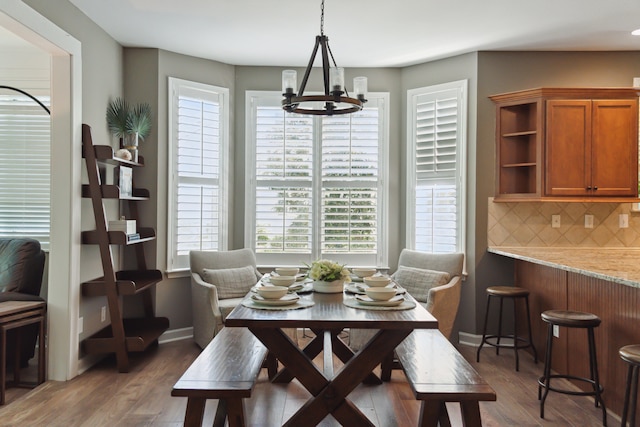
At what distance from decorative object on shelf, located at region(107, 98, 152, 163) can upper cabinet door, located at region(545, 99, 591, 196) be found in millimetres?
3658

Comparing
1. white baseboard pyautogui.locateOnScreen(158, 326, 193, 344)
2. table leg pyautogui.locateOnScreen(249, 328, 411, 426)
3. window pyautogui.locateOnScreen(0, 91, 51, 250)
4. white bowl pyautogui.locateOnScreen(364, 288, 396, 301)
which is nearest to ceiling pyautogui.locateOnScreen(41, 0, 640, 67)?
window pyautogui.locateOnScreen(0, 91, 51, 250)

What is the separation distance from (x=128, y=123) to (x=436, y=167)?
299 cm

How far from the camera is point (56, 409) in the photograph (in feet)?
10.6

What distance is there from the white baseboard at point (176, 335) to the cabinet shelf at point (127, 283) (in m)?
0.61

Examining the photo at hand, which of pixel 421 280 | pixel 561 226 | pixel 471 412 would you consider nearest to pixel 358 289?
pixel 471 412

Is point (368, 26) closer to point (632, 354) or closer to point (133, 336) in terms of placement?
point (632, 354)

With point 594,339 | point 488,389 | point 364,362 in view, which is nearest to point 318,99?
point 364,362

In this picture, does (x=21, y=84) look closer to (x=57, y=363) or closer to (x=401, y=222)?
(x=57, y=363)

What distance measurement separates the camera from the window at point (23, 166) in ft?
15.0

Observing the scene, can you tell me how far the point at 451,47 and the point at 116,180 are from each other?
333 cm

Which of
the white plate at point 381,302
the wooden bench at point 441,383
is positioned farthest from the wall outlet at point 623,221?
the white plate at point 381,302

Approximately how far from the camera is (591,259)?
3.80 metres

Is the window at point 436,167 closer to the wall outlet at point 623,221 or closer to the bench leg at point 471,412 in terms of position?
the wall outlet at point 623,221

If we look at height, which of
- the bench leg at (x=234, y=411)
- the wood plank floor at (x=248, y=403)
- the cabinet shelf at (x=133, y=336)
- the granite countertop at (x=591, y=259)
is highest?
the granite countertop at (x=591, y=259)
